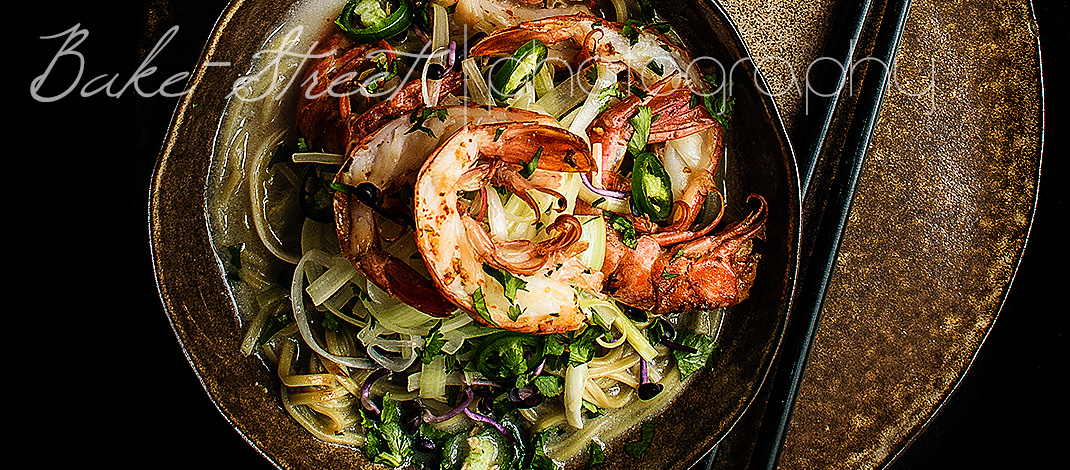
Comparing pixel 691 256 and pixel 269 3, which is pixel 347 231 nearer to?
pixel 269 3

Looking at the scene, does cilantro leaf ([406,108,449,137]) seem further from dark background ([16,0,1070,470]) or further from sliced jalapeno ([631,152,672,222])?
dark background ([16,0,1070,470])

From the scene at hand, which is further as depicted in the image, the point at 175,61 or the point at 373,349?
the point at 175,61

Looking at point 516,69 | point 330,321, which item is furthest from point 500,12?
point 330,321

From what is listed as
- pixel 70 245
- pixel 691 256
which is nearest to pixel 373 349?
pixel 691 256

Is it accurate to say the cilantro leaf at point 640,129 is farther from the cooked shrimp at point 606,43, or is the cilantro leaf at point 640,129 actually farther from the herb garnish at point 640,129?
the cooked shrimp at point 606,43

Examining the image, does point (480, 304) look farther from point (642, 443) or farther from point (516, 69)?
point (642, 443)
